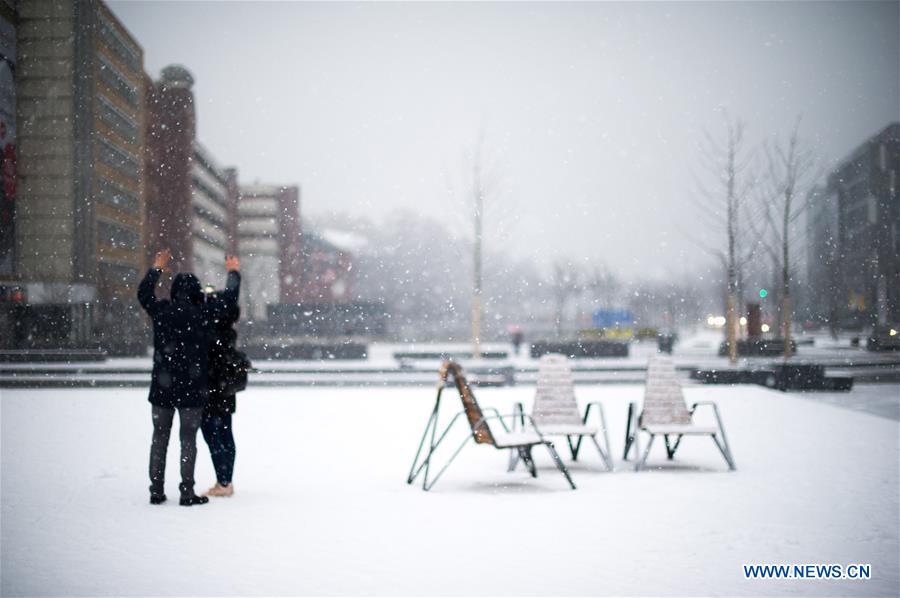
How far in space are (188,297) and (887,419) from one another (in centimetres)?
1160

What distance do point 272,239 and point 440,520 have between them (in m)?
104

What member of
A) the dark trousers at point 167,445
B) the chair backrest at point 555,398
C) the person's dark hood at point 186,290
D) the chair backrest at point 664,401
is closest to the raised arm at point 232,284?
the person's dark hood at point 186,290

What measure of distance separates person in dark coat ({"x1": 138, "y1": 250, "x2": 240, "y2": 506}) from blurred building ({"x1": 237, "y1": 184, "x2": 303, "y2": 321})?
78.9 meters

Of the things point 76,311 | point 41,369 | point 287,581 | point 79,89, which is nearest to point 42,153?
point 79,89

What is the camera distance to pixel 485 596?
15.6 feet

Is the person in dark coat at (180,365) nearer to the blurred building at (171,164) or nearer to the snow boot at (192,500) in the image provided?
the snow boot at (192,500)

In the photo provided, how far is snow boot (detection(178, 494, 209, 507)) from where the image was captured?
723 cm

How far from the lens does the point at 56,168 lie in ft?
161

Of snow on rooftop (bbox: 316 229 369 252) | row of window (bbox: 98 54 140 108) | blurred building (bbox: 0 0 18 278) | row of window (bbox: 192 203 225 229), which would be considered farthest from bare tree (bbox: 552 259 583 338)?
snow on rooftop (bbox: 316 229 369 252)

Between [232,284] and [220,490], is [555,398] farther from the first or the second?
[232,284]

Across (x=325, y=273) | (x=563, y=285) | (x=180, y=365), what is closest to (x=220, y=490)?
(x=180, y=365)

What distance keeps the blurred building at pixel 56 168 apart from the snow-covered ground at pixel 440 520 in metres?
39.3

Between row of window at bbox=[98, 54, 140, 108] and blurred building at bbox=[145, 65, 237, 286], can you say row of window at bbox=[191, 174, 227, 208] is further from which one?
row of window at bbox=[98, 54, 140, 108]

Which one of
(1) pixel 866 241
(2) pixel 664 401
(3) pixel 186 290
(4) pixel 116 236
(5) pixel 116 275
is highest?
(1) pixel 866 241
